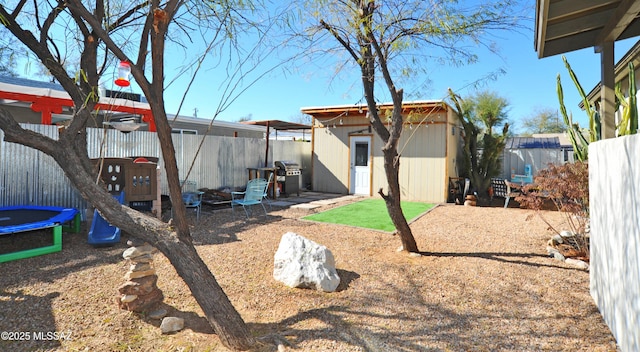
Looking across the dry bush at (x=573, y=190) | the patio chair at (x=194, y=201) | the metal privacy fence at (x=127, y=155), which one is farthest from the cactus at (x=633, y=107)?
the patio chair at (x=194, y=201)

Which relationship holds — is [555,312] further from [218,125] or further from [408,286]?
[218,125]

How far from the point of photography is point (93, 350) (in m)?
2.43

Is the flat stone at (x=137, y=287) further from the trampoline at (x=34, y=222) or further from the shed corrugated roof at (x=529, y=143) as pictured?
the shed corrugated roof at (x=529, y=143)

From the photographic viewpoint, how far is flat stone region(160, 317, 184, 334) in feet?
8.84

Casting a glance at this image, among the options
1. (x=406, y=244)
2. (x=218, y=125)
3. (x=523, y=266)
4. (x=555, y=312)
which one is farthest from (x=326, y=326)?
(x=218, y=125)

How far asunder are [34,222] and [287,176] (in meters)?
6.66

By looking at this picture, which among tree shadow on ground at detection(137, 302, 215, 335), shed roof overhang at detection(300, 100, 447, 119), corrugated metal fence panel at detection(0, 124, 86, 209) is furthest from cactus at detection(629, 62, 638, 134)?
corrugated metal fence panel at detection(0, 124, 86, 209)

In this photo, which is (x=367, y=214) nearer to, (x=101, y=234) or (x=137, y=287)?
(x=101, y=234)

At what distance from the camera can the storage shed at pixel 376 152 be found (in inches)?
394

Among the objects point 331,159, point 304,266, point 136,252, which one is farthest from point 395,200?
point 331,159

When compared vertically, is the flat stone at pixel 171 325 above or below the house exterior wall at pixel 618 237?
below

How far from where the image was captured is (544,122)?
31.3 m

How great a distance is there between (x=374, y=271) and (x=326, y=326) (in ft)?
4.82

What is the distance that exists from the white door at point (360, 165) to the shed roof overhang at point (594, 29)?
22.6 feet
